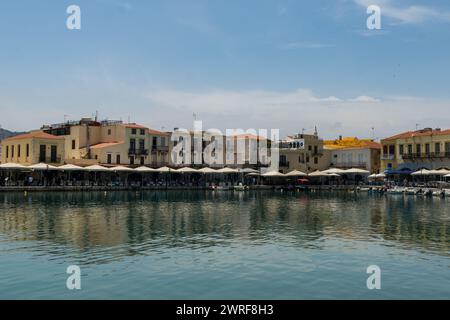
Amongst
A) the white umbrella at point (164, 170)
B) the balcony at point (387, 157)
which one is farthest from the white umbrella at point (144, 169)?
the balcony at point (387, 157)

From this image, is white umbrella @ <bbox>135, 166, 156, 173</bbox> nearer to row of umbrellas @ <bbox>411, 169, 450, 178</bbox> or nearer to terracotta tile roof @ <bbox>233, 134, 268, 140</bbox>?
terracotta tile roof @ <bbox>233, 134, 268, 140</bbox>

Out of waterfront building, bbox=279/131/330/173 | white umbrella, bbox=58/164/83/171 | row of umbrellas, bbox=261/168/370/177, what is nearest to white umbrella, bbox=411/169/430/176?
row of umbrellas, bbox=261/168/370/177

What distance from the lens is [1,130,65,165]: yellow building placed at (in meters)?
68.2

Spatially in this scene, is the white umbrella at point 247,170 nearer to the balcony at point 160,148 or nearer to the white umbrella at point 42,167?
the balcony at point 160,148

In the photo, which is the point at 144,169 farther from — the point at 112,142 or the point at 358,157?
the point at 358,157

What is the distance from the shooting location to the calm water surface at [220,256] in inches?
582

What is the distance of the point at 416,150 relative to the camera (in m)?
74.8

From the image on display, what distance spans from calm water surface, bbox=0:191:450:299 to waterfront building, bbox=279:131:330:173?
54.9m

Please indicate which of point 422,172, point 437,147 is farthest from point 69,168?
point 437,147

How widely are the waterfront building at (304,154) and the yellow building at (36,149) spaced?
4161cm

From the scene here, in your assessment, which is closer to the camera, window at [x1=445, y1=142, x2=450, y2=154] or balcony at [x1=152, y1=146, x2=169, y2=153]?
window at [x1=445, y1=142, x2=450, y2=154]

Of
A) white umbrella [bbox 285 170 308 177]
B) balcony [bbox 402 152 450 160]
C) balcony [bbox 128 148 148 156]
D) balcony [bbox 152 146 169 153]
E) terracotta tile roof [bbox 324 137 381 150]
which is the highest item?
terracotta tile roof [bbox 324 137 381 150]
